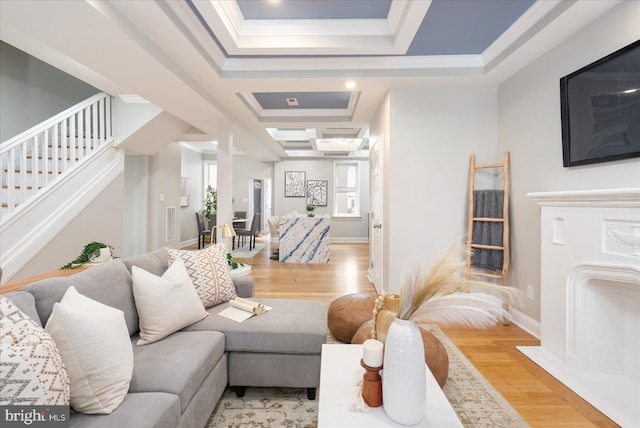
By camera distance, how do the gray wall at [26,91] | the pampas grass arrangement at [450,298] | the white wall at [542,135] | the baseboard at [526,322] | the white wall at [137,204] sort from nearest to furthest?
the pampas grass arrangement at [450,298]
the white wall at [542,135]
the baseboard at [526,322]
the gray wall at [26,91]
the white wall at [137,204]

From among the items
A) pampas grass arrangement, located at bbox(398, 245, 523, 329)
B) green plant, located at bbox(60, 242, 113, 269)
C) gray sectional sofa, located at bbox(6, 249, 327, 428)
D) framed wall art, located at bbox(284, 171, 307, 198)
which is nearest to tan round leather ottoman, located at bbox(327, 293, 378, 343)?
gray sectional sofa, located at bbox(6, 249, 327, 428)

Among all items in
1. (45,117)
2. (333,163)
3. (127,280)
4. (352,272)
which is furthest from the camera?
(333,163)

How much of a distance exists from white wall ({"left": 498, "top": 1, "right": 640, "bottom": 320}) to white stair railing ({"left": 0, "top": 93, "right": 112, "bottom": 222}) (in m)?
4.83

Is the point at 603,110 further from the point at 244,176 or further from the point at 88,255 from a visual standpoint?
the point at 244,176

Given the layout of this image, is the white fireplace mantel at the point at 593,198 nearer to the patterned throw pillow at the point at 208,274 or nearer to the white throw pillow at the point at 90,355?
the patterned throw pillow at the point at 208,274

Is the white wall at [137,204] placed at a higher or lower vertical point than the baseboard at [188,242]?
higher

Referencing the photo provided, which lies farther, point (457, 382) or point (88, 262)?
point (88, 262)

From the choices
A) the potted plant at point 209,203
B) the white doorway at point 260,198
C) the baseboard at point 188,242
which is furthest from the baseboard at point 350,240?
the baseboard at point 188,242

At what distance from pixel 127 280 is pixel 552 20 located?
339 centimetres

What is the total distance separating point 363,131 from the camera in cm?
602

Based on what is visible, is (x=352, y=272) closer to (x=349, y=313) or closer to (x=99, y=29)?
(x=349, y=313)

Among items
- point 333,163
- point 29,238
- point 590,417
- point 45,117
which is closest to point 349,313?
→ point 590,417

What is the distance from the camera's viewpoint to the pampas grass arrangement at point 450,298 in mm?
962

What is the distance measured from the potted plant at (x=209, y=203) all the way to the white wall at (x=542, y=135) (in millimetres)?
7566
